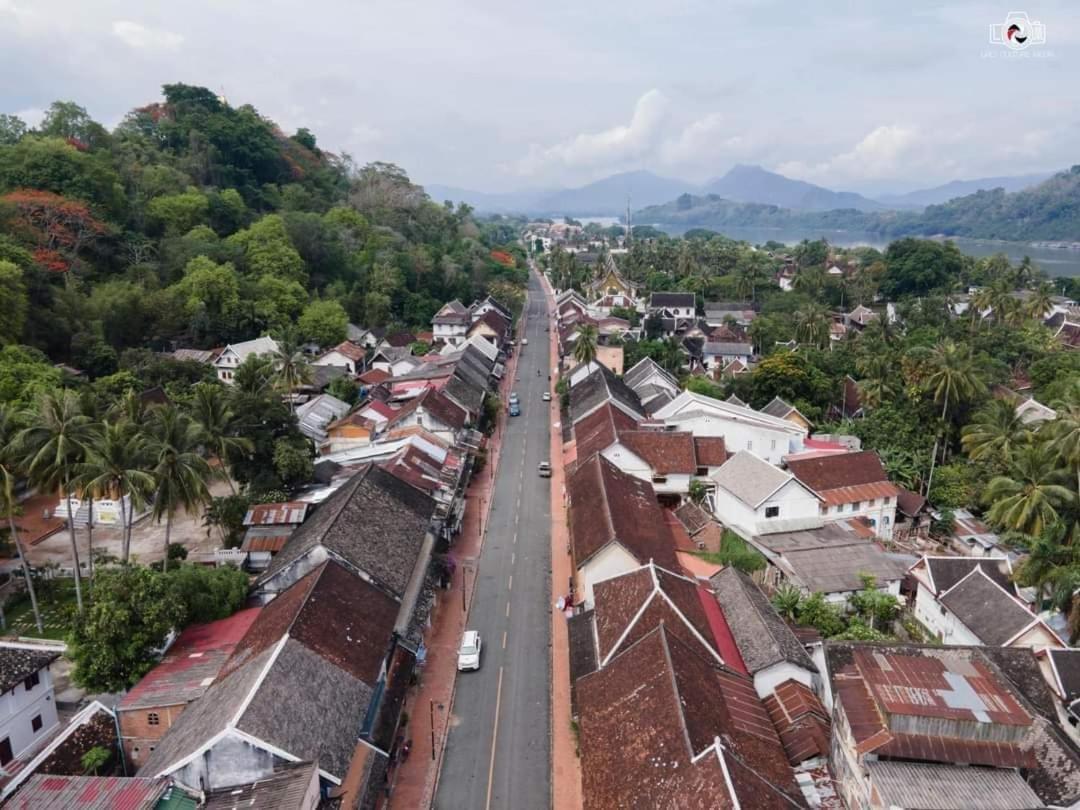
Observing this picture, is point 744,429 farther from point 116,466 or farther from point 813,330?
point 116,466

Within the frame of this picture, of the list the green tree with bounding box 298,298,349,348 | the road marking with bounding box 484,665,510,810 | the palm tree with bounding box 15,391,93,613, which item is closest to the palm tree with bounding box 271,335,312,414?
the green tree with bounding box 298,298,349,348

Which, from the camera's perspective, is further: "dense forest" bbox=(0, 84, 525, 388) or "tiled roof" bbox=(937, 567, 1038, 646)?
"dense forest" bbox=(0, 84, 525, 388)

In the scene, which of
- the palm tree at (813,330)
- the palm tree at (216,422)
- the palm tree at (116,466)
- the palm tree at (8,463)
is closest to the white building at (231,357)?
the palm tree at (216,422)

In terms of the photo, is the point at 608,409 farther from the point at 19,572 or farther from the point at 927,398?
the point at 19,572

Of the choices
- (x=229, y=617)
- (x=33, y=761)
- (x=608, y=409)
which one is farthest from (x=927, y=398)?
(x=33, y=761)

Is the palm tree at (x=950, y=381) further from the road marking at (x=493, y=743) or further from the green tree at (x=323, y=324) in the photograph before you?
the green tree at (x=323, y=324)

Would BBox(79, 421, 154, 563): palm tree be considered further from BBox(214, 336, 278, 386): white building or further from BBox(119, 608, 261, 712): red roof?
BBox(214, 336, 278, 386): white building
